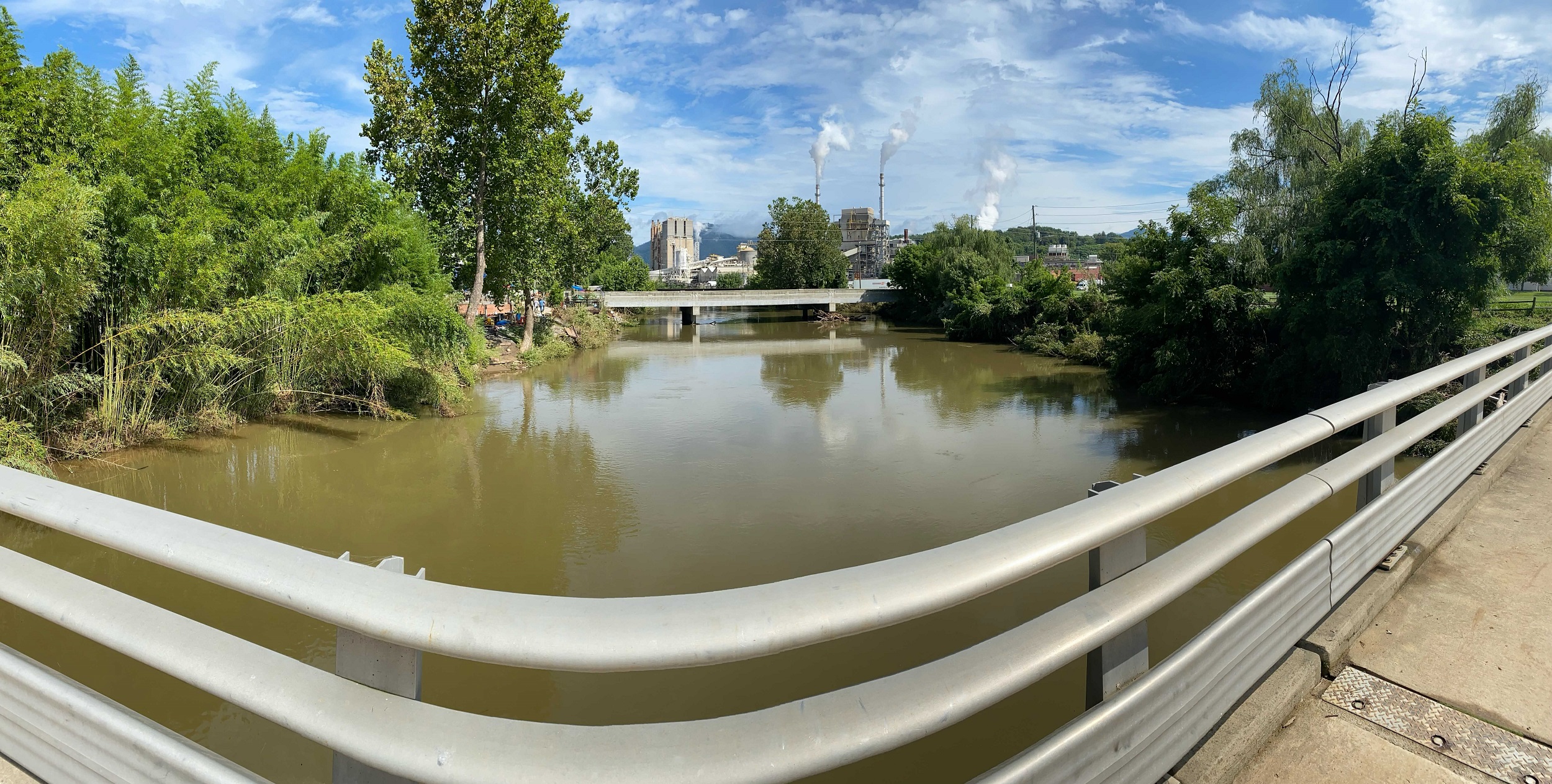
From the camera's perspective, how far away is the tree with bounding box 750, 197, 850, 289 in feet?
166

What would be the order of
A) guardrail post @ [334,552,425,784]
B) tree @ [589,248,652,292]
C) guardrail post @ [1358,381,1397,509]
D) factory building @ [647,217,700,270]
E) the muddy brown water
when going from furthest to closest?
factory building @ [647,217,700,270] < tree @ [589,248,652,292] < the muddy brown water < guardrail post @ [1358,381,1397,509] < guardrail post @ [334,552,425,784]

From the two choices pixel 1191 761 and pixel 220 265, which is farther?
pixel 220 265

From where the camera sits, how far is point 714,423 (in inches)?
466

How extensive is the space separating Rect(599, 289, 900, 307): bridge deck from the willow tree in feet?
53.2

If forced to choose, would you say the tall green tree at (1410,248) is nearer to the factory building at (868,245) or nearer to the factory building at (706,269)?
the factory building at (868,245)

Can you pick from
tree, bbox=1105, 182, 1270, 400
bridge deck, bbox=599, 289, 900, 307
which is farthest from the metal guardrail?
bridge deck, bbox=599, 289, 900, 307

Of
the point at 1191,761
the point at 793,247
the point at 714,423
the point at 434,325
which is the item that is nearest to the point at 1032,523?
the point at 1191,761

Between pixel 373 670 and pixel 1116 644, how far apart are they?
1200mm

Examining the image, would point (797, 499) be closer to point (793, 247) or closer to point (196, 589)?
point (196, 589)

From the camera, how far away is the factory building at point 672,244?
429 ft

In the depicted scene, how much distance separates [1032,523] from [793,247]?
50.8m

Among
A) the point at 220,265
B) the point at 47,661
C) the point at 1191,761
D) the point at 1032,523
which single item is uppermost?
the point at 220,265

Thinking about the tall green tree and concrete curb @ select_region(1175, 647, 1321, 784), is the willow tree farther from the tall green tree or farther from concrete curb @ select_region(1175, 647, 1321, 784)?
concrete curb @ select_region(1175, 647, 1321, 784)

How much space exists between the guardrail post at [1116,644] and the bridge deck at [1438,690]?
265 mm
